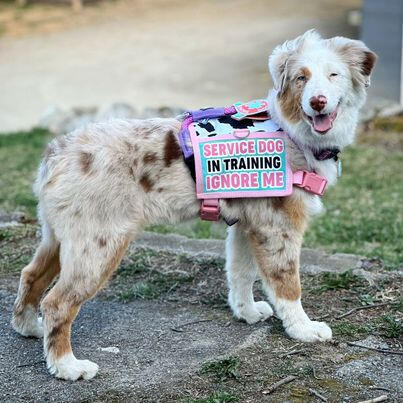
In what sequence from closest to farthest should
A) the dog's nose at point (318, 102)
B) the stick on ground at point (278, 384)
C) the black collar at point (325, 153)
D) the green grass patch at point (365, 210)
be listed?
the stick on ground at point (278, 384) < the dog's nose at point (318, 102) < the black collar at point (325, 153) < the green grass patch at point (365, 210)

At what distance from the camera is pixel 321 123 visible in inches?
165

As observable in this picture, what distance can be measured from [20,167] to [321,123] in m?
5.11

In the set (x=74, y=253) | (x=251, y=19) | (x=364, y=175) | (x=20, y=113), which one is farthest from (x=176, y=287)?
(x=251, y=19)

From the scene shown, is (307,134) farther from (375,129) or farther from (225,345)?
(375,129)

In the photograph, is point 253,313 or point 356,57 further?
point 253,313

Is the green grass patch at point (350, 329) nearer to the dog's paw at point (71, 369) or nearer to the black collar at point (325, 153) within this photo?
the black collar at point (325, 153)

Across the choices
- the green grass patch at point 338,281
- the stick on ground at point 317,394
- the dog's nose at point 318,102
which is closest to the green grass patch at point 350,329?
the green grass patch at point 338,281

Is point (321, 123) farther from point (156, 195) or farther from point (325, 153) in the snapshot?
point (156, 195)

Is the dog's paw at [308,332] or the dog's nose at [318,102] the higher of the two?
the dog's nose at [318,102]

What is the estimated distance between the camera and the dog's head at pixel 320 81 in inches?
164

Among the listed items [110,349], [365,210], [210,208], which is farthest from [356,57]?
[365,210]

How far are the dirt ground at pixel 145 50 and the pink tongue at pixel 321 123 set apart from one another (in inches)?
263

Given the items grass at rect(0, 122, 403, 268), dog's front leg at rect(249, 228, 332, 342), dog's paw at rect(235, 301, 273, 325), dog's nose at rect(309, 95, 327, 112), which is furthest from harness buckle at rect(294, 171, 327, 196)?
grass at rect(0, 122, 403, 268)

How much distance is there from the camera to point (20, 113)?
11.0 metres
